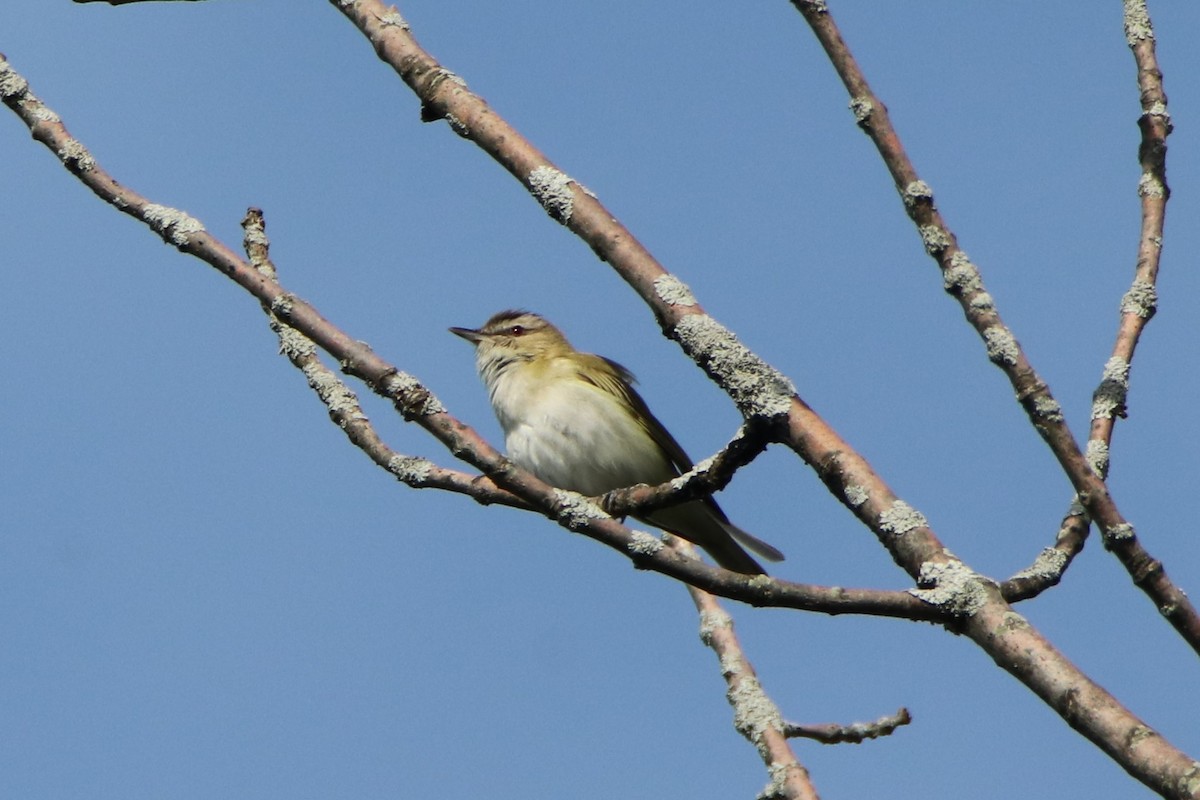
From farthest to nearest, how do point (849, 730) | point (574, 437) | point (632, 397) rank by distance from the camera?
point (632, 397) < point (574, 437) < point (849, 730)

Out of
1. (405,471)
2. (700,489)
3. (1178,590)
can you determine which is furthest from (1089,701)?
(405,471)

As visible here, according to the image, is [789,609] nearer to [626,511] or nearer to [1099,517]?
[1099,517]

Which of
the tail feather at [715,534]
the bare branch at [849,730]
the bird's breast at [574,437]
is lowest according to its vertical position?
the bare branch at [849,730]

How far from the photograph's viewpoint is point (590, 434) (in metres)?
8.41

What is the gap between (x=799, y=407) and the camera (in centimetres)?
302

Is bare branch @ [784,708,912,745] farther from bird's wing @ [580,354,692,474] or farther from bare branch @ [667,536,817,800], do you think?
bird's wing @ [580,354,692,474]

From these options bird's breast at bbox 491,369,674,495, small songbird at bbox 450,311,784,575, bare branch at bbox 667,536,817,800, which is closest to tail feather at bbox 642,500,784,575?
small songbird at bbox 450,311,784,575

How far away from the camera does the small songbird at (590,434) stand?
7.97 m

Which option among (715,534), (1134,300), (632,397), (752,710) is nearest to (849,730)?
(752,710)

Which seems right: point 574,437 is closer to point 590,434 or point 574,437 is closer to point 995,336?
point 590,434

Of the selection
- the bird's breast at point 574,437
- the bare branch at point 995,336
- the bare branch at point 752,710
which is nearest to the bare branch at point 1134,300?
the bare branch at point 995,336

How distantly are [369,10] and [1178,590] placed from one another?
8.12ft

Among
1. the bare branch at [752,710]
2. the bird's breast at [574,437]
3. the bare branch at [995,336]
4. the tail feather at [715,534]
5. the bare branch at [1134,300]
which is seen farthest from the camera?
the bird's breast at [574,437]

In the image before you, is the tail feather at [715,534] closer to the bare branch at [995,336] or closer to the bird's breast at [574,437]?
the bird's breast at [574,437]
